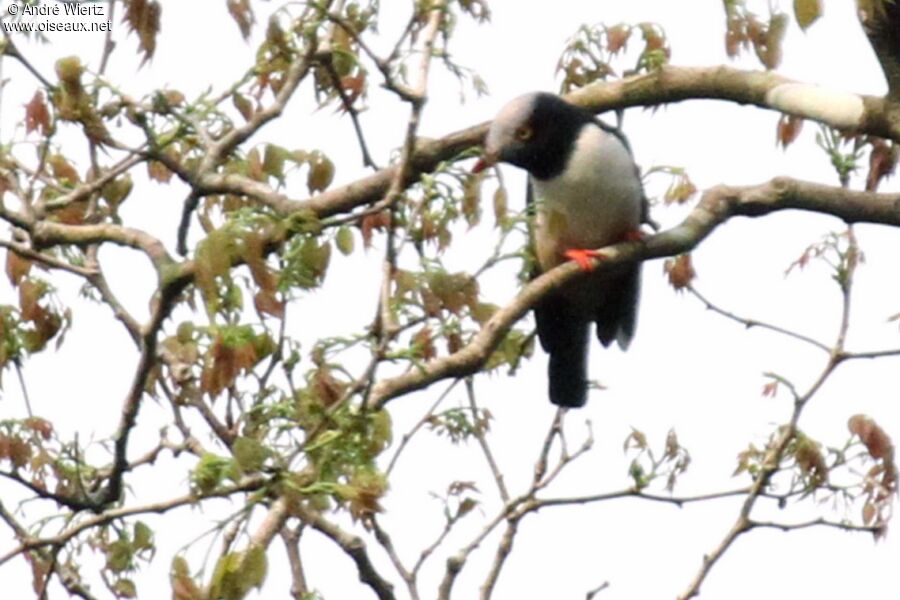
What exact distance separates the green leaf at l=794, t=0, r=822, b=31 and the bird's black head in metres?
2.26

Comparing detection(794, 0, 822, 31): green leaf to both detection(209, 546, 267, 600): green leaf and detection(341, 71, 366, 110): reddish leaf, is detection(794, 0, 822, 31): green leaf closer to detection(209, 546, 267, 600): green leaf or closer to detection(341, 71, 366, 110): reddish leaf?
detection(209, 546, 267, 600): green leaf

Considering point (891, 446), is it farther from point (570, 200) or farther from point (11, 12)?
point (11, 12)

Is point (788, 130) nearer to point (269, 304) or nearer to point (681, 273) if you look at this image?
point (681, 273)

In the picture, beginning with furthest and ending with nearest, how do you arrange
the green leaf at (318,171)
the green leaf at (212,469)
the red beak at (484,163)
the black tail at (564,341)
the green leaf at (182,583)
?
the black tail at (564,341)
the green leaf at (318,171)
the red beak at (484,163)
the green leaf at (212,469)
the green leaf at (182,583)

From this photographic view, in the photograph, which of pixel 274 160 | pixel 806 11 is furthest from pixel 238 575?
pixel 274 160

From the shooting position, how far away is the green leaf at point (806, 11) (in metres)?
2.64

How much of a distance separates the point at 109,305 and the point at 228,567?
1679mm

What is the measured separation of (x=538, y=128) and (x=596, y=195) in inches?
10.5

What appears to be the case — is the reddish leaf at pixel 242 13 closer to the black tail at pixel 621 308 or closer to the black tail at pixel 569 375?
the black tail at pixel 569 375

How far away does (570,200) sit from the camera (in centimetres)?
506

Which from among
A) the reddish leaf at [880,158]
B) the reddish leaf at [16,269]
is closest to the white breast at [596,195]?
the reddish leaf at [880,158]

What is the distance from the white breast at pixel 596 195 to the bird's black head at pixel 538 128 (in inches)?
1.6

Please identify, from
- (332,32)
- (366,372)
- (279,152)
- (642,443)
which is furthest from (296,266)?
(642,443)

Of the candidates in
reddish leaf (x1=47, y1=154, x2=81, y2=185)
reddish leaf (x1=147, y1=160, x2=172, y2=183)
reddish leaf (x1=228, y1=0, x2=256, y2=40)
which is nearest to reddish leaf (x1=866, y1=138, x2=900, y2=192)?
reddish leaf (x1=228, y1=0, x2=256, y2=40)
